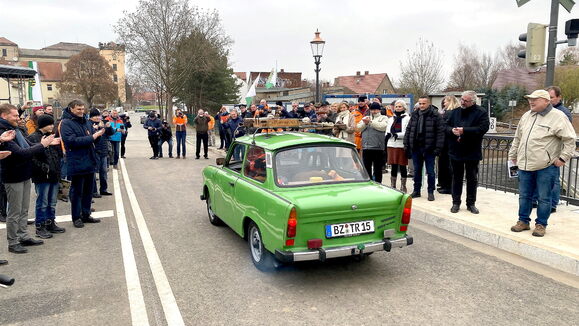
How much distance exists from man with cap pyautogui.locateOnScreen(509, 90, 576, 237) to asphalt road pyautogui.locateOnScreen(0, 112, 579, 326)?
38.6 inches

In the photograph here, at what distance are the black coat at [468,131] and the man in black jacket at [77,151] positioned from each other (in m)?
5.84

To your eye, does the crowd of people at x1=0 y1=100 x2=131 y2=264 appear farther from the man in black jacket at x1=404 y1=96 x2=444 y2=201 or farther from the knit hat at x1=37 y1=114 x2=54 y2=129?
the man in black jacket at x1=404 y1=96 x2=444 y2=201

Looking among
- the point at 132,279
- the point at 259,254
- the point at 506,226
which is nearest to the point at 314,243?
the point at 259,254

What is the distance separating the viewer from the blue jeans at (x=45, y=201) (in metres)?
6.45

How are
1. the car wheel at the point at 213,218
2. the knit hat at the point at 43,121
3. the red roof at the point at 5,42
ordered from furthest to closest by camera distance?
the red roof at the point at 5,42
the car wheel at the point at 213,218
the knit hat at the point at 43,121

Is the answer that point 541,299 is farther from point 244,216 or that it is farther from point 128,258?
point 128,258

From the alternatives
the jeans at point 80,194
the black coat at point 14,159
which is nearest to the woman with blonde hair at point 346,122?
the jeans at point 80,194

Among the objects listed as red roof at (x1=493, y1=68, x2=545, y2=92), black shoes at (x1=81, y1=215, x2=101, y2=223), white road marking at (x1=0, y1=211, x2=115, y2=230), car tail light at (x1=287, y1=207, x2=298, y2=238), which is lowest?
white road marking at (x1=0, y1=211, x2=115, y2=230)

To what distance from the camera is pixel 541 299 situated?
4.21 metres

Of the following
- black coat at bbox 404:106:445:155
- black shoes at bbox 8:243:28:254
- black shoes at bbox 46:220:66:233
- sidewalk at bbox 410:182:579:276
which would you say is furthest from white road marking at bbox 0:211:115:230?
black coat at bbox 404:106:445:155

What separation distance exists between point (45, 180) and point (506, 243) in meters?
6.75

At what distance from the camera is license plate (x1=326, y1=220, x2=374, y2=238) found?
443 cm

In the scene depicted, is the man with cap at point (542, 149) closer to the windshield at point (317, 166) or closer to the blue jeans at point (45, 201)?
the windshield at point (317, 166)

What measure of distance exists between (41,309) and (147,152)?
54.1ft
